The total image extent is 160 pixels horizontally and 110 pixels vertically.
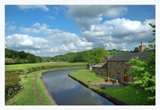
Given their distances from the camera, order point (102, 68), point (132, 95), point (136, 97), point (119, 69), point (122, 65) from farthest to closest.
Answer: point (102, 68), point (119, 69), point (122, 65), point (132, 95), point (136, 97)

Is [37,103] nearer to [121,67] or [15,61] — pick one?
[121,67]

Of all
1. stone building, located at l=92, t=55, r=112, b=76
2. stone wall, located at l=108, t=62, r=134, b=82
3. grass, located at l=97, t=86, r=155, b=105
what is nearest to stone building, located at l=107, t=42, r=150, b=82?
stone wall, located at l=108, t=62, r=134, b=82

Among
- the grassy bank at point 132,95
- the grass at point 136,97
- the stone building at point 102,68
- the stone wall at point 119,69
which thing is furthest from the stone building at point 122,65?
the grass at point 136,97

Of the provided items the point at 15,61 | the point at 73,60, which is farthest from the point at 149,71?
the point at 73,60

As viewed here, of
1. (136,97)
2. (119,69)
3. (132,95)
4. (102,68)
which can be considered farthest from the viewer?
(102,68)

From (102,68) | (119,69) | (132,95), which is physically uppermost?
(119,69)

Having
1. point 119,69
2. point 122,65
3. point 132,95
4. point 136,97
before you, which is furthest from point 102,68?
point 136,97

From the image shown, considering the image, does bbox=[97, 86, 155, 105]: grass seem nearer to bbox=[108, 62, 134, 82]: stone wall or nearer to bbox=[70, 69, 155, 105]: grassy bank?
bbox=[70, 69, 155, 105]: grassy bank

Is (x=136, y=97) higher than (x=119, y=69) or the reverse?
the reverse

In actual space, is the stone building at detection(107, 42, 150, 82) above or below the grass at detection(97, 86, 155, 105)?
above

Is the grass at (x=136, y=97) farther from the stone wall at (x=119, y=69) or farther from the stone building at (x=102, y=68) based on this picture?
the stone building at (x=102, y=68)

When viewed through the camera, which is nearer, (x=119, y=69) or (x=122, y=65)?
(x=122, y=65)

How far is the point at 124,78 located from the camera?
23.3 metres

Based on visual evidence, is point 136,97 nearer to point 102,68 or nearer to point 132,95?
point 132,95
